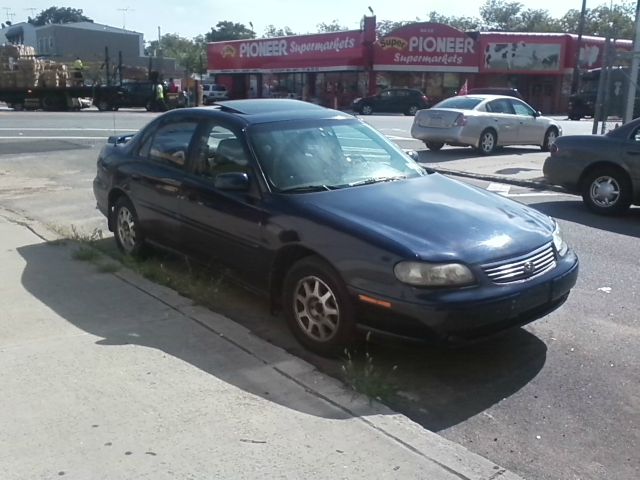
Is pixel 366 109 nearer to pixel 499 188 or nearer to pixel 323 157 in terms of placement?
pixel 499 188

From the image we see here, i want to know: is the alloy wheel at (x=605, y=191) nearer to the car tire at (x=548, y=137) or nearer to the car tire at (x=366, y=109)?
the car tire at (x=548, y=137)

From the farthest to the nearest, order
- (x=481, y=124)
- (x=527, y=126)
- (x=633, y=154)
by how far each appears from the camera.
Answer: (x=527, y=126) → (x=481, y=124) → (x=633, y=154)

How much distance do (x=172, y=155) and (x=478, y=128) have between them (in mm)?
12026

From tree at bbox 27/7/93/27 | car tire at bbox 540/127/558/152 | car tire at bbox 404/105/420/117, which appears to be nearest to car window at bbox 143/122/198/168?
car tire at bbox 540/127/558/152

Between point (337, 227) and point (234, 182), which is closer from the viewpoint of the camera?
point (337, 227)

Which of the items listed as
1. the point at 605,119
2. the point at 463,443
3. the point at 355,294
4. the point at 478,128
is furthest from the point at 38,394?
the point at 478,128

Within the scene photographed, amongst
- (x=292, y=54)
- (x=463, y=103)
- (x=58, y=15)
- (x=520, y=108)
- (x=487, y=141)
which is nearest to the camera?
(x=487, y=141)

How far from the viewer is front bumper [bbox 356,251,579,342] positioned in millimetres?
4078

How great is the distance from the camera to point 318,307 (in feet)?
15.1

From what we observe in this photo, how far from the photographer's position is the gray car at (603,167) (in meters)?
9.42

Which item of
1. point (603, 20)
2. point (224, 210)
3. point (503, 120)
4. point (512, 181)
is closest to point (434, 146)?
point (503, 120)

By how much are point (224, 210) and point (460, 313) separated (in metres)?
2.10

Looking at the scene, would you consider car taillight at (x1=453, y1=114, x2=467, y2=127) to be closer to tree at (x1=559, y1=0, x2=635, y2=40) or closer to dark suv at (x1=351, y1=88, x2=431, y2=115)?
dark suv at (x1=351, y1=88, x2=431, y2=115)

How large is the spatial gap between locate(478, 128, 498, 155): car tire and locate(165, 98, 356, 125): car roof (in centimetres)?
1158
